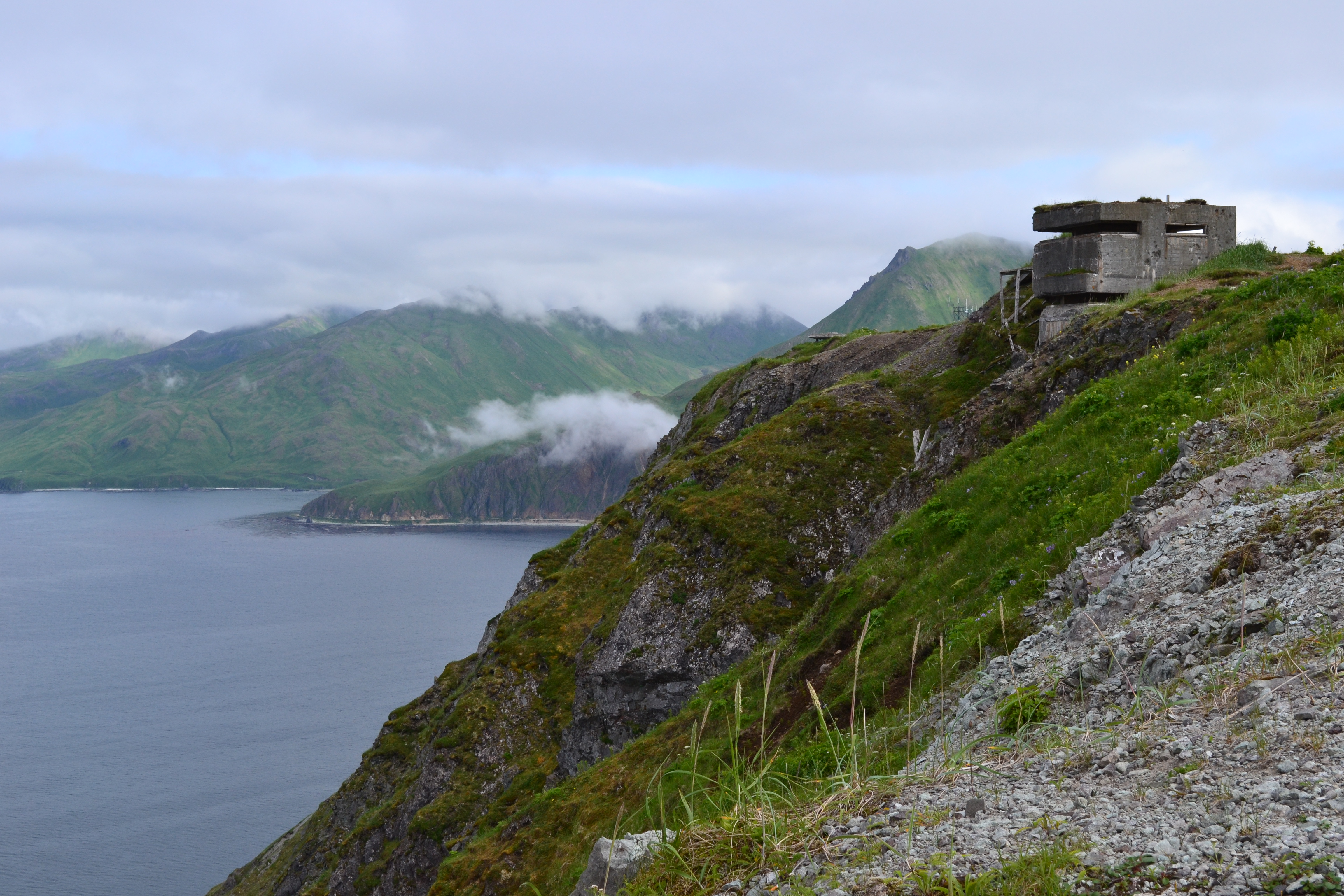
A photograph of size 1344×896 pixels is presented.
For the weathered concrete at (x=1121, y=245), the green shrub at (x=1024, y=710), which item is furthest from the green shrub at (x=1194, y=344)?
the weathered concrete at (x=1121, y=245)

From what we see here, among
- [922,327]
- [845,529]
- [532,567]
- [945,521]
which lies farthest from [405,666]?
[945,521]

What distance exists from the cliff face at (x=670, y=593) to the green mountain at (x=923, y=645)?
17 cm

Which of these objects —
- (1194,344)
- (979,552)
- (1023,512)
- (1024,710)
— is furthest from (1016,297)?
(1024,710)

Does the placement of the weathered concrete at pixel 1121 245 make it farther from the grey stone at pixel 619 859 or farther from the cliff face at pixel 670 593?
the grey stone at pixel 619 859

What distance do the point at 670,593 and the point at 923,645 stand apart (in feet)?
86.2

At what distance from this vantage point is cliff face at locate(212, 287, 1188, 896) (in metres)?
32.7

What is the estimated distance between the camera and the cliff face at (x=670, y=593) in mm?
32719

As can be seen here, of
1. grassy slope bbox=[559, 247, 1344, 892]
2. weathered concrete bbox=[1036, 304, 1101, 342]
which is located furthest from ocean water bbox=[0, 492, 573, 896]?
grassy slope bbox=[559, 247, 1344, 892]

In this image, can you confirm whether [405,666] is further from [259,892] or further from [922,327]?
[922,327]

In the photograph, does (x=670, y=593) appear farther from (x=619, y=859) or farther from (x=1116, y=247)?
(x=619, y=859)

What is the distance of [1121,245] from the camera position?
4262cm

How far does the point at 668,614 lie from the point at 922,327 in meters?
34.9

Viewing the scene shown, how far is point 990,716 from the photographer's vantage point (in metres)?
10.9

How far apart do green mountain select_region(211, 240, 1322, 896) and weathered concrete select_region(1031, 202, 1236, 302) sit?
2.97 metres
